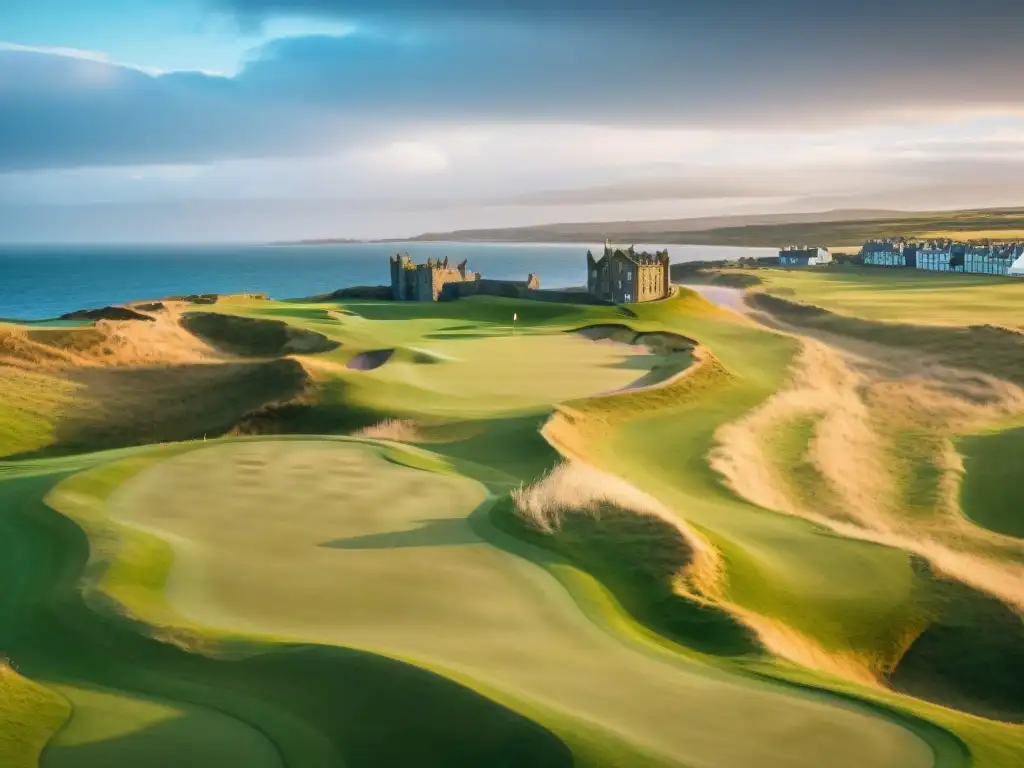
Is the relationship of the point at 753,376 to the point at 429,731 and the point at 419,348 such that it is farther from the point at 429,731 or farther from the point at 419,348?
the point at 429,731

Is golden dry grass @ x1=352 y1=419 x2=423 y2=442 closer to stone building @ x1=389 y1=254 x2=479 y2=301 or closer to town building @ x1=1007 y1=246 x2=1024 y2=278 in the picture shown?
stone building @ x1=389 y1=254 x2=479 y2=301

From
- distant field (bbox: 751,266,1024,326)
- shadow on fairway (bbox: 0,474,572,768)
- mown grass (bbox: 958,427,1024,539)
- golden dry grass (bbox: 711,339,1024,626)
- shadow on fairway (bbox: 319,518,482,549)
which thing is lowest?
mown grass (bbox: 958,427,1024,539)

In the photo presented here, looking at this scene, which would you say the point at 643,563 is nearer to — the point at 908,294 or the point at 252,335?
the point at 252,335

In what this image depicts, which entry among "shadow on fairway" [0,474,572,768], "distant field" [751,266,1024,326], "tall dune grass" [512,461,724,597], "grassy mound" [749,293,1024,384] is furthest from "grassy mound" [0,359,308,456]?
"distant field" [751,266,1024,326]

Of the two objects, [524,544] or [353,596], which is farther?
[524,544]

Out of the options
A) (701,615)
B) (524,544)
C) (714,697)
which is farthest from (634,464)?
(714,697)

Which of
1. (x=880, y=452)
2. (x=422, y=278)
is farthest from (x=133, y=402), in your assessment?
(x=422, y=278)
